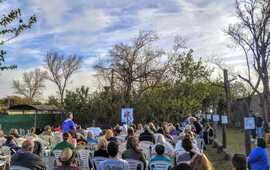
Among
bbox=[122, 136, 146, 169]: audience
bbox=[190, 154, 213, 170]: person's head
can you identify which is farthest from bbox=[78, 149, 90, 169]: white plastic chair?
Result: bbox=[190, 154, 213, 170]: person's head

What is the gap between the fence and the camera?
34.5m

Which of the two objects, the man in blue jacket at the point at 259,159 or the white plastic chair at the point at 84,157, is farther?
the white plastic chair at the point at 84,157

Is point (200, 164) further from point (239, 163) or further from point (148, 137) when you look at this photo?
point (148, 137)

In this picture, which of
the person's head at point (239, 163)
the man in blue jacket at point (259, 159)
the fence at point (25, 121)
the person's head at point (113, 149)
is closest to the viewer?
the person's head at point (239, 163)

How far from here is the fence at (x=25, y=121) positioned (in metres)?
34.5

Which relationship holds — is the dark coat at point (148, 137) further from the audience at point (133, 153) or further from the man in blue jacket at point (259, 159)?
the man in blue jacket at point (259, 159)

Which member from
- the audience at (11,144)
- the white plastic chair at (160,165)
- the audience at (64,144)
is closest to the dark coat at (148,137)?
the audience at (64,144)

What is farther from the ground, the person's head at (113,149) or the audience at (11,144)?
A: the person's head at (113,149)

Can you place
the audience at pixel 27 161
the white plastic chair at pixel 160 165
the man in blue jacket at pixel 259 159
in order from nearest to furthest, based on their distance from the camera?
the audience at pixel 27 161 < the man in blue jacket at pixel 259 159 < the white plastic chair at pixel 160 165

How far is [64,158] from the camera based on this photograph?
6.68 meters

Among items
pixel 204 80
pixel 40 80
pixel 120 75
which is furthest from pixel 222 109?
pixel 40 80

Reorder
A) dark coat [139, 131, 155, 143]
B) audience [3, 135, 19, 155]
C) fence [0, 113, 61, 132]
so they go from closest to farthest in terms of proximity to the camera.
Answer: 1. audience [3, 135, 19, 155]
2. dark coat [139, 131, 155, 143]
3. fence [0, 113, 61, 132]

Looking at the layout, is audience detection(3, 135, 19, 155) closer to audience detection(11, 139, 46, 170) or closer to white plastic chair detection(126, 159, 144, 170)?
audience detection(11, 139, 46, 170)

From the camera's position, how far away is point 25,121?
36.7 meters
